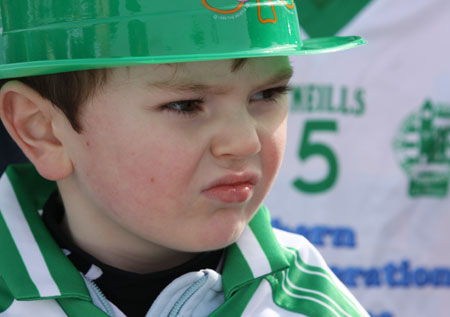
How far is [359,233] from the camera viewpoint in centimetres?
291

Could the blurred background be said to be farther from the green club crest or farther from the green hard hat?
the green hard hat

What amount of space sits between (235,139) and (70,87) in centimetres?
37

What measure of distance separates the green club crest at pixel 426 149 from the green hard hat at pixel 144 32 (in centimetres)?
150

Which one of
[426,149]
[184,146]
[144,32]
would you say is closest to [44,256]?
[184,146]

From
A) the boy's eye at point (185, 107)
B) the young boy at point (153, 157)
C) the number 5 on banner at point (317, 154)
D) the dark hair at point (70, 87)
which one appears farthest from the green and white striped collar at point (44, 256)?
the number 5 on banner at point (317, 154)

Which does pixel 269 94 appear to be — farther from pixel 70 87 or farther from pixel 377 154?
pixel 377 154

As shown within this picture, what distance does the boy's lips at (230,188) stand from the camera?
144cm

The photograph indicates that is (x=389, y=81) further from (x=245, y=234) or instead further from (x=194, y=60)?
(x=194, y=60)

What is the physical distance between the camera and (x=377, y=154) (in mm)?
2887

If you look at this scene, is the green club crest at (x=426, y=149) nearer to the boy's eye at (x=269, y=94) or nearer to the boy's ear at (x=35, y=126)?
the boy's eye at (x=269, y=94)

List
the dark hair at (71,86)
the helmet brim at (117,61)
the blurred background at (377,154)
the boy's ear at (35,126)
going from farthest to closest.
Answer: the blurred background at (377,154)
the boy's ear at (35,126)
the dark hair at (71,86)
the helmet brim at (117,61)

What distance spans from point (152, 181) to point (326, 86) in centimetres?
155

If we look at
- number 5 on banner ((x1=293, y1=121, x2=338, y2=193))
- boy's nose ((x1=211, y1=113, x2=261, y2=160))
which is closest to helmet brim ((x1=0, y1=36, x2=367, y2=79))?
boy's nose ((x1=211, y1=113, x2=261, y2=160))

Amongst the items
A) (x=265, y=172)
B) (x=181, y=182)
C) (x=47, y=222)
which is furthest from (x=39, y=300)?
(x=265, y=172)
